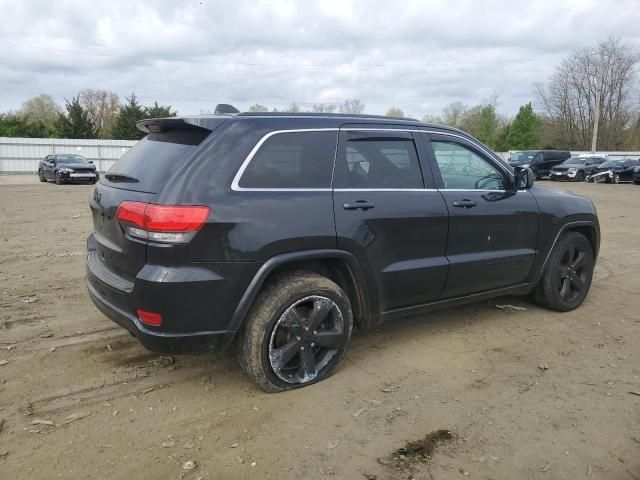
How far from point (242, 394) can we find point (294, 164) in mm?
1546

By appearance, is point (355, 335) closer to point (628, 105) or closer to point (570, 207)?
point (570, 207)

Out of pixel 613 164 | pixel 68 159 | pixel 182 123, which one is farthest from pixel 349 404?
pixel 613 164

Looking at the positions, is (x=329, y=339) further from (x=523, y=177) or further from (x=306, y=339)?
(x=523, y=177)

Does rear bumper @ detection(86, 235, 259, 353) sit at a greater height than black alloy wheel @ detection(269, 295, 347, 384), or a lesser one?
greater

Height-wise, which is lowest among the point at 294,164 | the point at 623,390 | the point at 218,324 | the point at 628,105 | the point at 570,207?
the point at 623,390

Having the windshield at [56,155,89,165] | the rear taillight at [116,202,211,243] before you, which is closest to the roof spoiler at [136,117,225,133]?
the rear taillight at [116,202,211,243]

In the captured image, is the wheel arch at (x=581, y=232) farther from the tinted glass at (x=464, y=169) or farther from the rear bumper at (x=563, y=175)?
the rear bumper at (x=563, y=175)

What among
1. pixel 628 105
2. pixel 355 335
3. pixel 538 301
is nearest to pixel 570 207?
pixel 538 301

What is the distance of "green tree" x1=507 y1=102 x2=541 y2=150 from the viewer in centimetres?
6062

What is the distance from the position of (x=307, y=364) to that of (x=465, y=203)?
5.93ft

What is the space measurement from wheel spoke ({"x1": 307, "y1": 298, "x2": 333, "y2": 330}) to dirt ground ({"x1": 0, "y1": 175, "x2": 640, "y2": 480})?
1.50 feet

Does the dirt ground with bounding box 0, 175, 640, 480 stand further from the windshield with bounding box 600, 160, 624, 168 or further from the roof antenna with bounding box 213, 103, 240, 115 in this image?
the windshield with bounding box 600, 160, 624, 168

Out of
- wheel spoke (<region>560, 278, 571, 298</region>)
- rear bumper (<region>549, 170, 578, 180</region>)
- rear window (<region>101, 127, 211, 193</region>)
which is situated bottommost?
wheel spoke (<region>560, 278, 571, 298</region>)

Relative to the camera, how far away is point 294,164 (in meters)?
3.52
